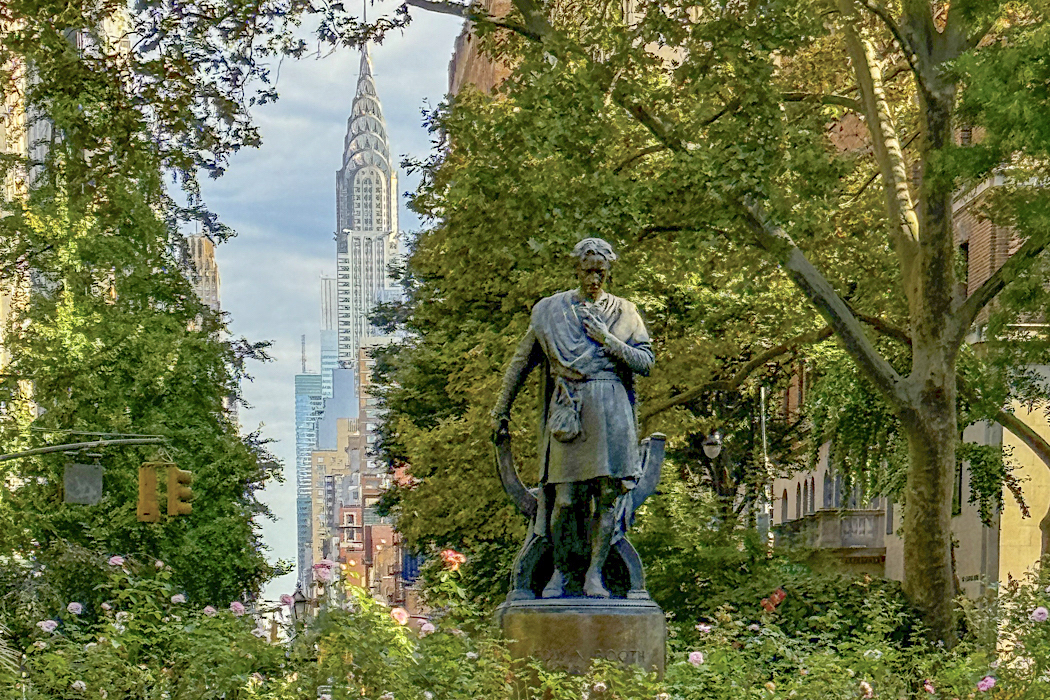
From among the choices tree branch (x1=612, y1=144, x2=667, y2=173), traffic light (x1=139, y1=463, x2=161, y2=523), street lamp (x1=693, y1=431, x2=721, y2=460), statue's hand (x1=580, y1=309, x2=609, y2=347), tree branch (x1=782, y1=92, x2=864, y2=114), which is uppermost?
tree branch (x1=782, y1=92, x2=864, y2=114)

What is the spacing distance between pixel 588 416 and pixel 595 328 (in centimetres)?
58

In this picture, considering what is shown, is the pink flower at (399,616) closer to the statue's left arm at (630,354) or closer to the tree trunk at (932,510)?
the statue's left arm at (630,354)

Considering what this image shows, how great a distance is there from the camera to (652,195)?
22.9 m

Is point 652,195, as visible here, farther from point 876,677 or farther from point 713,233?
point 876,677

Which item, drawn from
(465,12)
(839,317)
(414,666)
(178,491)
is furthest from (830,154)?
(414,666)

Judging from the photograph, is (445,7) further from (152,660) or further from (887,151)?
(152,660)

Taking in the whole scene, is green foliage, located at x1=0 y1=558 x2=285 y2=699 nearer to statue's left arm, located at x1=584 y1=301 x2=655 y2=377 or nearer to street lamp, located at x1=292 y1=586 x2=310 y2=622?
street lamp, located at x1=292 y1=586 x2=310 y2=622

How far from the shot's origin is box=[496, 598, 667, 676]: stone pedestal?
12297 mm

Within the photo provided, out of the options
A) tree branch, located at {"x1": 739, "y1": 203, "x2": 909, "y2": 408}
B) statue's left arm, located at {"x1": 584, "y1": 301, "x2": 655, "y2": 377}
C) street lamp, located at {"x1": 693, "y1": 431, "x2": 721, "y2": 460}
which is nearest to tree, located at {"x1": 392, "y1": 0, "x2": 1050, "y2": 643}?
tree branch, located at {"x1": 739, "y1": 203, "x2": 909, "y2": 408}

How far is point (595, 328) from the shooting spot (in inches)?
499

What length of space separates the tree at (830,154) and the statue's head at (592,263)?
8.87 meters

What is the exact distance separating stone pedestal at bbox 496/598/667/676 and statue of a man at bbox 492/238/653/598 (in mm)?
250

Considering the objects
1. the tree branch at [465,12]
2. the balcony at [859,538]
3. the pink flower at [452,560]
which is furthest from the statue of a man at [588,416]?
the balcony at [859,538]

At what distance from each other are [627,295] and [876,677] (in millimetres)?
12844
